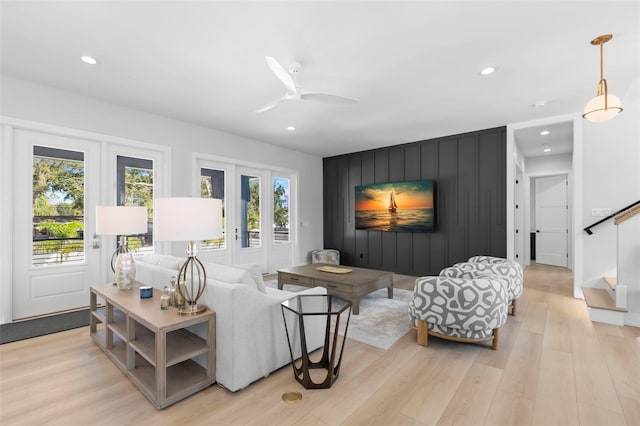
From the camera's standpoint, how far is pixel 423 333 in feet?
9.25

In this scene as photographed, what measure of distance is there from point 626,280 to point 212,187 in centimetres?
581

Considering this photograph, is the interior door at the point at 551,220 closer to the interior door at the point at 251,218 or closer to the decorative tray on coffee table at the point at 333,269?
the decorative tray on coffee table at the point at 333,269

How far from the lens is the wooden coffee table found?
3.63 metres

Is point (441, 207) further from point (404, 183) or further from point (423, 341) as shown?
point (423, 341)

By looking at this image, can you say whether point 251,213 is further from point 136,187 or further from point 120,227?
point 120,227

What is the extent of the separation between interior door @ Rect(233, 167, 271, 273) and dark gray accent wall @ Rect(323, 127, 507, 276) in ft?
6.42

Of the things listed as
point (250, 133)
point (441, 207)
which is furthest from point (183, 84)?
point (441, 207)

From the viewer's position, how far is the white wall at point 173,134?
344 cm

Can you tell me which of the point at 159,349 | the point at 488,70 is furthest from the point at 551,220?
the point at 159,349

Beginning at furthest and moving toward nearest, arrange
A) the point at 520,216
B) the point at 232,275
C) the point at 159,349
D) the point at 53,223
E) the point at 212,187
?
the point at 520,216 < the point at 212,187 < the point at 53,223 < the point at 232,275 < the point at 159,349

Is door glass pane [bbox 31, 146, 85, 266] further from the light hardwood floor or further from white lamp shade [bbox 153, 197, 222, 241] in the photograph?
white lamp shade [bbox 153, 197, 222, 241]

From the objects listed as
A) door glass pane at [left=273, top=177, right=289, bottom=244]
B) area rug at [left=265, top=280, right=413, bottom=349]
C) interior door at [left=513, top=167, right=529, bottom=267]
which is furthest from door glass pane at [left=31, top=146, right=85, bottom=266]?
interior door at [left=513, top=167, right=529, bottom=267]

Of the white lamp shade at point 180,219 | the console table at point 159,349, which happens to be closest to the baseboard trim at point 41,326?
the console table at point 159,349

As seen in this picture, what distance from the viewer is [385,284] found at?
4145 mm
